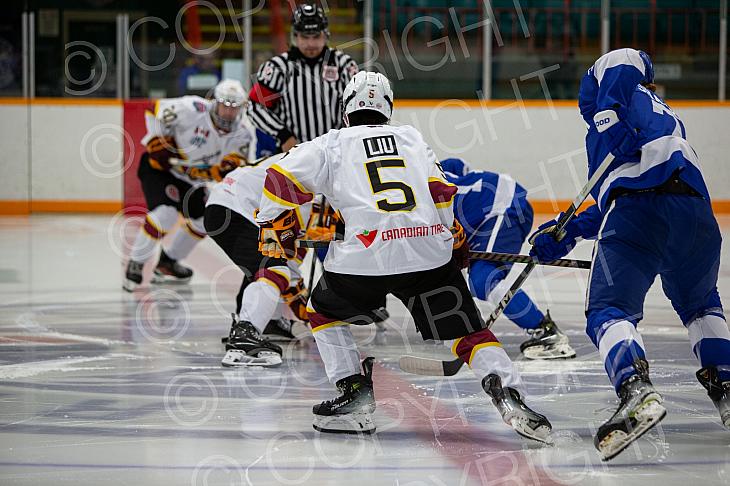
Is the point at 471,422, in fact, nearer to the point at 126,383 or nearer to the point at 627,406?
the point at 627,406

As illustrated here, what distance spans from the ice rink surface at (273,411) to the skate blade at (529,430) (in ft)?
0.13

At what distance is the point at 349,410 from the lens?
310 cm

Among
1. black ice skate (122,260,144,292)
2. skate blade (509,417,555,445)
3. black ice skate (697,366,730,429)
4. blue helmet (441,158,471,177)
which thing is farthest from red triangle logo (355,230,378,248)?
black ice skate (122,260,144,292)

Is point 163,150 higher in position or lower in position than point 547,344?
higher

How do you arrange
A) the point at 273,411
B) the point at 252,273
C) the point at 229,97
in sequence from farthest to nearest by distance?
the point at 229,97 < the point at 252,273 < the point at 273,411

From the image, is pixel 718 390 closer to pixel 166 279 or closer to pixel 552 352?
pixel 552 352

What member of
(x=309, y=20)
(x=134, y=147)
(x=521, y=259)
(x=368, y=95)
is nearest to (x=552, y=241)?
(x=521, y=259)

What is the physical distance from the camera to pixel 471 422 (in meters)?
3.21

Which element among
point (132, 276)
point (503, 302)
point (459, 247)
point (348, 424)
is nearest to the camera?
point (348, 424)

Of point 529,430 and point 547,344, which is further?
point 547,344

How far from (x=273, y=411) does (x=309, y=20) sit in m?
2.22

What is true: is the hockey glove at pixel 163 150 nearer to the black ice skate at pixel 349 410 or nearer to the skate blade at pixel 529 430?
the black ice skate at pixel 349 410

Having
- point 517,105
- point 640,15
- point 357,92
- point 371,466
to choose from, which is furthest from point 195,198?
point 640,15

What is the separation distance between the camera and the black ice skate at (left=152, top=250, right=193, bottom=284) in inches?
242
